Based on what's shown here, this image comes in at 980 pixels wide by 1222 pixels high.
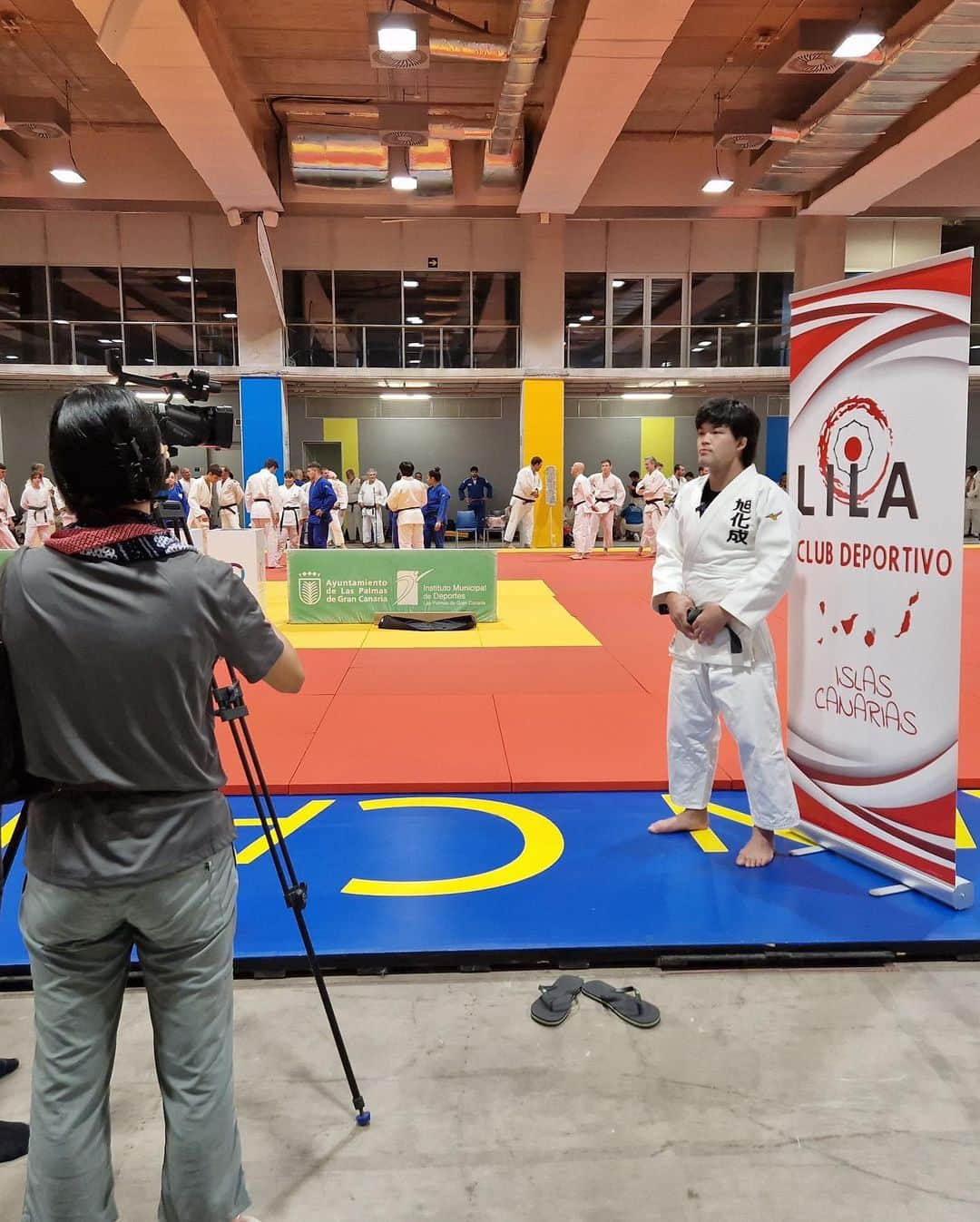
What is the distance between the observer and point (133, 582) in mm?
1439

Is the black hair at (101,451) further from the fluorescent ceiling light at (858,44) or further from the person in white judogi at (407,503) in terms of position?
the person in white judogi at (407,503)

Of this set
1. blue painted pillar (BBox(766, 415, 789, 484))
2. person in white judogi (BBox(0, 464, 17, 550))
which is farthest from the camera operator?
blue painted pillar (BBox(766, 415, 789, 484))

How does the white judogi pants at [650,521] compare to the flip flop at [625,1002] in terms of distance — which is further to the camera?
the white judogi pants at [650,521]

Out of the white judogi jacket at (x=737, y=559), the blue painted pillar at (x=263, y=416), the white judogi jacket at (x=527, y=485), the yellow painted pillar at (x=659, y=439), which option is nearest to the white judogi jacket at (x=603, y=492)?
the white judogi jacket at (x=527, y=485)

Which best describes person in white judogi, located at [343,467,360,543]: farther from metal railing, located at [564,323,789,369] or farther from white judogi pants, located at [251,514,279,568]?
white judogi pants, located at [251,514,279,568]

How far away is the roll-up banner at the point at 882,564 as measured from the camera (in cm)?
300

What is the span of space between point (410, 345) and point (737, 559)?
56.3 ft

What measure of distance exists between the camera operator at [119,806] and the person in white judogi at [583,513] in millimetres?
13541

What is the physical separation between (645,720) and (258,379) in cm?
1459

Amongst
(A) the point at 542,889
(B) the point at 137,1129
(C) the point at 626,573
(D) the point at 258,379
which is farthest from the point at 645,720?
(D) the point at 258,379

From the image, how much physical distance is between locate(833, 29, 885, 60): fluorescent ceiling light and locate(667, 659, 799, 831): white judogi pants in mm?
9765

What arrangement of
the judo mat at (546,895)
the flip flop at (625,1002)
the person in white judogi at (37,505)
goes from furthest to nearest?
1. the person in white judogi at (37,505)
2. the judo mat at (546,895)
3. the flip flop at (625,1002)

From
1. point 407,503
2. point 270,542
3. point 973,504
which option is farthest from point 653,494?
point 973,504

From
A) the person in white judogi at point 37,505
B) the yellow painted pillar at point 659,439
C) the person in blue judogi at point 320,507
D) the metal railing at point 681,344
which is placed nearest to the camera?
the person in blue judogi at point 320,507
